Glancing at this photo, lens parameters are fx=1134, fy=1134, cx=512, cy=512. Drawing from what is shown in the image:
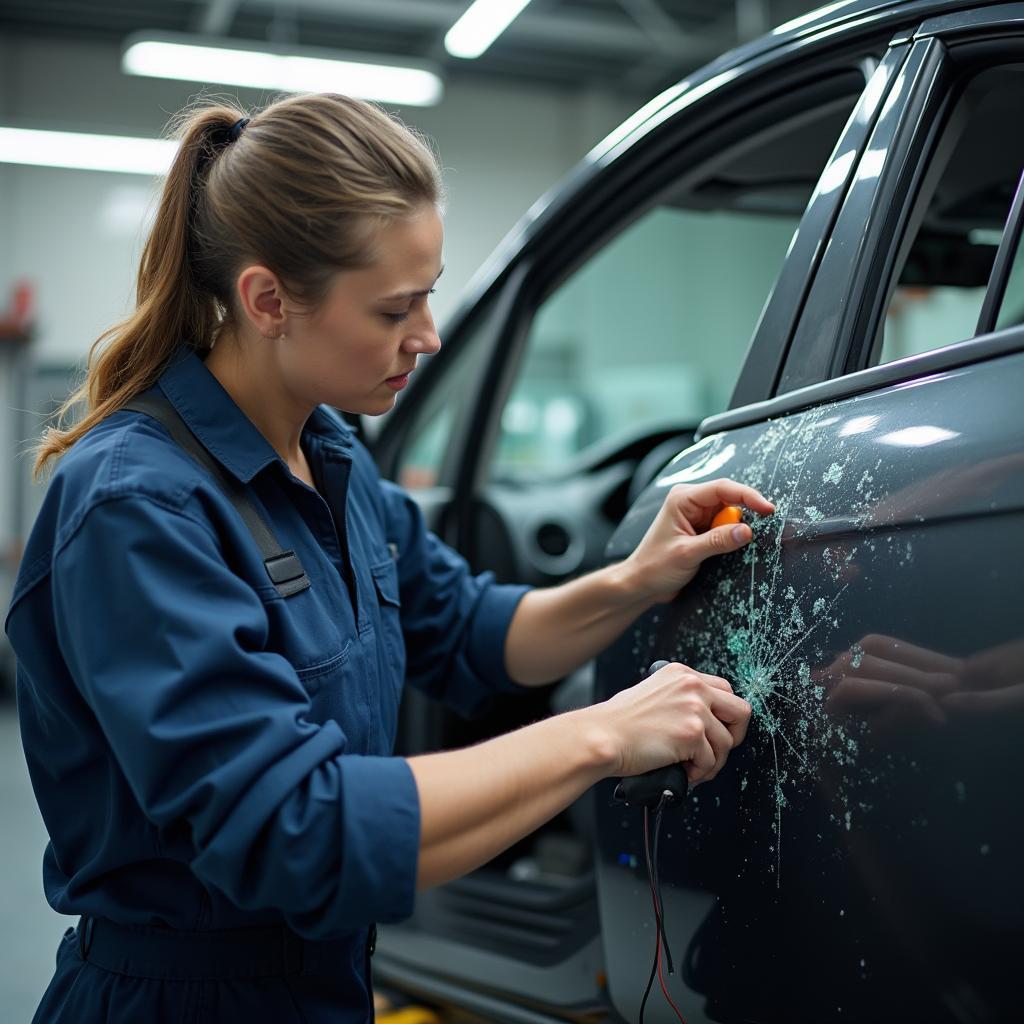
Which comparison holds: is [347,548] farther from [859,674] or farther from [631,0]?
[631,0]

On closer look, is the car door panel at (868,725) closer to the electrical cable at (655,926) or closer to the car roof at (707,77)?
the electrical cable at (655,926)

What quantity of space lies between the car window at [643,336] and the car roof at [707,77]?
694 cm

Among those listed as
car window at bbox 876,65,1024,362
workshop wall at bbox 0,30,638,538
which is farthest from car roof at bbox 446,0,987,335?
workshop wall at bbox 0,30,638,538

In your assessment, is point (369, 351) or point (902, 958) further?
point (369, 351)

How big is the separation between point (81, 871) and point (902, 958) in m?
0.78

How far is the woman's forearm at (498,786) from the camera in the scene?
101 cm

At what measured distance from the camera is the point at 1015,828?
0.91 m

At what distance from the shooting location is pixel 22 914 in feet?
10.7

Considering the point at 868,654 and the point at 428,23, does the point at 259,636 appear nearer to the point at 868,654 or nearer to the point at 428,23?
the point at 868,654

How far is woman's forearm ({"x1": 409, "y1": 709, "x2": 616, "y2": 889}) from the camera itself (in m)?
1.01

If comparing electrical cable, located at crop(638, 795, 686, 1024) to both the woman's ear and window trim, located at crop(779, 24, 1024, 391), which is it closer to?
window trim, located at crop(779, 24, 1024, 391)

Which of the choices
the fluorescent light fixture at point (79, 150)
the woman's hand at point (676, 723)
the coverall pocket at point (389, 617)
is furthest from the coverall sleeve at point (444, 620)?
the fluorescent light fixture at point (79, 150)

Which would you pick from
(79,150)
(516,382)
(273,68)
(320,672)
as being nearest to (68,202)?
(79,150)

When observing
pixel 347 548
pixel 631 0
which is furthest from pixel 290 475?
pixel 631 0
